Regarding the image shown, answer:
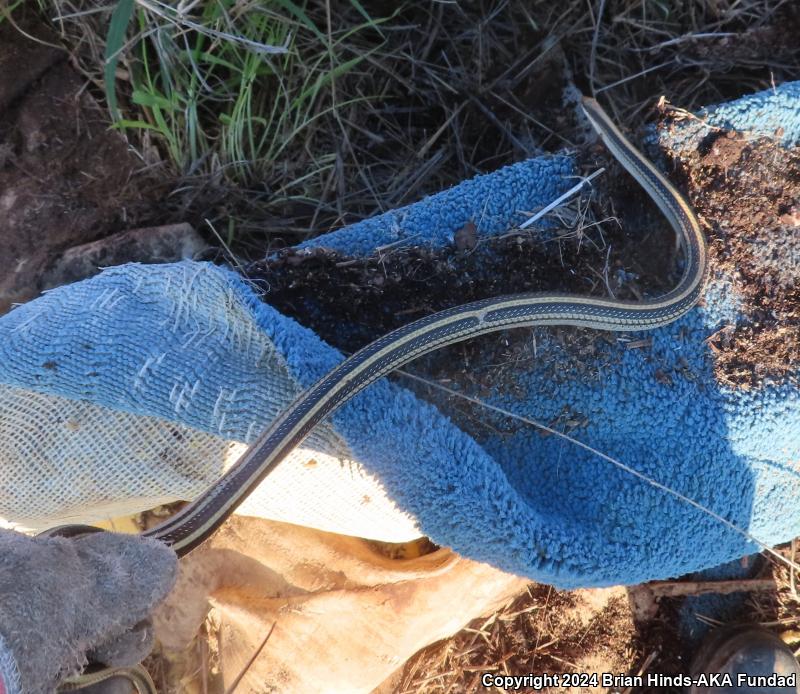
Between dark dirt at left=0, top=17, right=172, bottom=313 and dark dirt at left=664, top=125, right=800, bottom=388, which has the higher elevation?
dark dirt at left=0, top=17, right=172, bottom=313

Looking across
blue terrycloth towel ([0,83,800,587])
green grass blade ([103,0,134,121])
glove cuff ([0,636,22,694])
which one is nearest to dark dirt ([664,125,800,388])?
blue terrycloth towel ([0,83,800,587])

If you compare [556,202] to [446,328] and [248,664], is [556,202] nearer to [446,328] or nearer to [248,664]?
[446,328]

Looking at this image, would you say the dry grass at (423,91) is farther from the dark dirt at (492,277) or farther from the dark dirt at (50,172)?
the dark dirt at (492,277)

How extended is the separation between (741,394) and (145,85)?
71.9 inches

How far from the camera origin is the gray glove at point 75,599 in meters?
0.98

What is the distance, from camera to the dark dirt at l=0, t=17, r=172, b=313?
163 centimetres

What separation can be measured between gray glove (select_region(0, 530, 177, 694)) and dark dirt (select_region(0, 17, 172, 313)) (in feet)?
2.66

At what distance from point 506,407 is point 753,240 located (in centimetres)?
85

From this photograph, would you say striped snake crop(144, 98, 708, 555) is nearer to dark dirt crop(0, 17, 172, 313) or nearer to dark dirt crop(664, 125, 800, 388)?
dark dirt crop(664, 125, 800, 388)

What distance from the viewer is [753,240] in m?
1.70

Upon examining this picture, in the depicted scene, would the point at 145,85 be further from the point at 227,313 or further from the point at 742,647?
the point at 742,647

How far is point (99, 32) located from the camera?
5.46 feet

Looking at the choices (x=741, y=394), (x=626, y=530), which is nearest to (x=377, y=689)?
(x=626, y=530)

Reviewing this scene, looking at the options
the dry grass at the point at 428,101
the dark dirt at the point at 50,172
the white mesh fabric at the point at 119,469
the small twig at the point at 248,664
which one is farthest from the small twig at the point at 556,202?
the small twig at the point at 248,664
